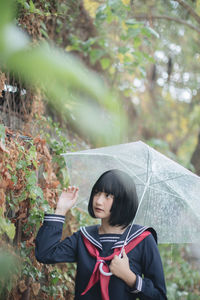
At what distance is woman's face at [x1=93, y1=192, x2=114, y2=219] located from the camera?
1.76 meters

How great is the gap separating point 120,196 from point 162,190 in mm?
315

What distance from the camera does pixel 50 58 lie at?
702 mm

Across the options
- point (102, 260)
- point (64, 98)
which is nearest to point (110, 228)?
point (102, 260)

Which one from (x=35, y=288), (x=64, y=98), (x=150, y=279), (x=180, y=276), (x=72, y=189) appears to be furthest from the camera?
(x=180, y=276)

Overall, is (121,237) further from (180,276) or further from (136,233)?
(180,276)

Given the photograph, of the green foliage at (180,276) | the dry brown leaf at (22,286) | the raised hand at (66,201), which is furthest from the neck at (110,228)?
the green foliage at (180,276)

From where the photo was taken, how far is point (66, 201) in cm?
188

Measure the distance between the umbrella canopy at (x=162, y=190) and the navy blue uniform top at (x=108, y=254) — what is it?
220mm

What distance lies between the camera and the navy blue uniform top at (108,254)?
1.66m

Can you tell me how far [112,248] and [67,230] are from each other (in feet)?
4.21

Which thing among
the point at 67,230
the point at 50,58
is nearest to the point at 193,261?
the point at 67,230

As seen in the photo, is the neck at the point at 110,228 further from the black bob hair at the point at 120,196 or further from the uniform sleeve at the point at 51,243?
the uniform sleeve at the point at 51,243

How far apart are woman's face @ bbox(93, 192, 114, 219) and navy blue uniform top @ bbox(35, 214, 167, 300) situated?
0.44ft

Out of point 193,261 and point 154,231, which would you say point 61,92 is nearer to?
point 154,231
